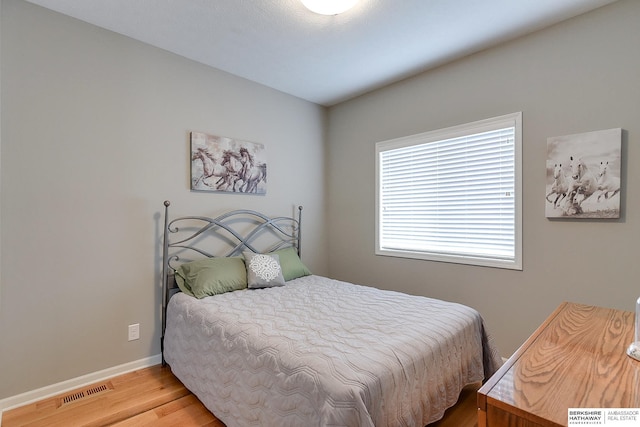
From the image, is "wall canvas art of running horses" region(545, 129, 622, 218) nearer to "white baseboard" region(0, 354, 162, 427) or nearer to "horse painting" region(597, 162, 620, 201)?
"horse painting" region(597, 162, 620, 201)

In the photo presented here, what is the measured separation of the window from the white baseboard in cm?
242

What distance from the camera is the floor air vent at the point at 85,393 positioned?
204 cm

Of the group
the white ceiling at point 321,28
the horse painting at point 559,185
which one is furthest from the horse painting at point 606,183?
the white ceiling at point 321,28

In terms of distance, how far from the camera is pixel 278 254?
3.04m

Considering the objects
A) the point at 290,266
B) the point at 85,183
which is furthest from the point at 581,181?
the point at 85,183

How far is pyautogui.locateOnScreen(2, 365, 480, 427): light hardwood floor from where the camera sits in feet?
5.98

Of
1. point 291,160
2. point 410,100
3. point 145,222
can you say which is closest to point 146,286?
point 145,222

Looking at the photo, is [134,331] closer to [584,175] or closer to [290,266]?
[290,266]

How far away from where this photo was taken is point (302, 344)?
1.52 meters

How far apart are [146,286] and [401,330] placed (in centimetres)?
206

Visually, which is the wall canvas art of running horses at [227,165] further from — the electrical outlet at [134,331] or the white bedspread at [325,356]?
the electrical outlet at [134,331]

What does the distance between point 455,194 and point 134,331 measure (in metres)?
2.98

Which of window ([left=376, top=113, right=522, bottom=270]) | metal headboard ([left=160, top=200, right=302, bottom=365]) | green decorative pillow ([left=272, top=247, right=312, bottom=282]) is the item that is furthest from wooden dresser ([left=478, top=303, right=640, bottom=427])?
metal headboard ([left=160, top=200, right=302, bottom=365])

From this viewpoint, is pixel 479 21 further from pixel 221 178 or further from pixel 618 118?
pixel 221 178
